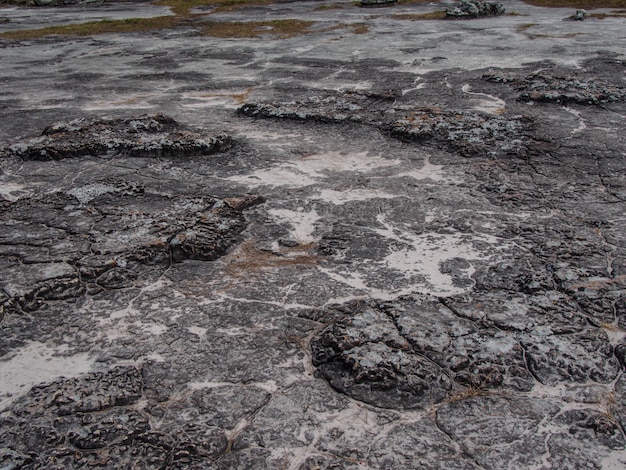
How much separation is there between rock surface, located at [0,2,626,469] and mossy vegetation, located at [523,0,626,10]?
985cm

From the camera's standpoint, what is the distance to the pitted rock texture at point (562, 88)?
5785 mm

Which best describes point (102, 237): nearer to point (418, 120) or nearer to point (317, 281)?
point (317, 281)

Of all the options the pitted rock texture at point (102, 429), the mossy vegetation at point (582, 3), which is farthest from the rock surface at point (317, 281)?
the mossy vegetation at point (582, 3)

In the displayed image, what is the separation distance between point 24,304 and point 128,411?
97 centimetres

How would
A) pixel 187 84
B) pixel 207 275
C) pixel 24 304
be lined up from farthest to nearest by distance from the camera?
pixel 187 84 < pixel 207 275 < pixel 24 304

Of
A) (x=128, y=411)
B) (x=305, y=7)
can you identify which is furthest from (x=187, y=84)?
(x=305, y=7)

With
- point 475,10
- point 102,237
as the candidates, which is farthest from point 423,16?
point 102,237

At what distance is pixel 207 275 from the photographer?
9.85ft

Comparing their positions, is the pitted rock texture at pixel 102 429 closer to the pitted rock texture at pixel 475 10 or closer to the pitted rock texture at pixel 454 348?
the pitted rock texture at pixel 454 348

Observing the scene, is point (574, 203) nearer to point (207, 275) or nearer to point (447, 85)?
point (207, 275)

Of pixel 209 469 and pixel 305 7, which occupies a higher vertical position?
pixel 305 7

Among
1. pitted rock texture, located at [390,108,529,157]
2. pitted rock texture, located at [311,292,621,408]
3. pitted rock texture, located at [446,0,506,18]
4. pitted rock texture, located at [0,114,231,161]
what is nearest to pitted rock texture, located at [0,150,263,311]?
pitted rock texture, located at [0,114,231,161]

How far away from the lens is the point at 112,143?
474 centimetres

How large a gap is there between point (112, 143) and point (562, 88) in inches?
177
